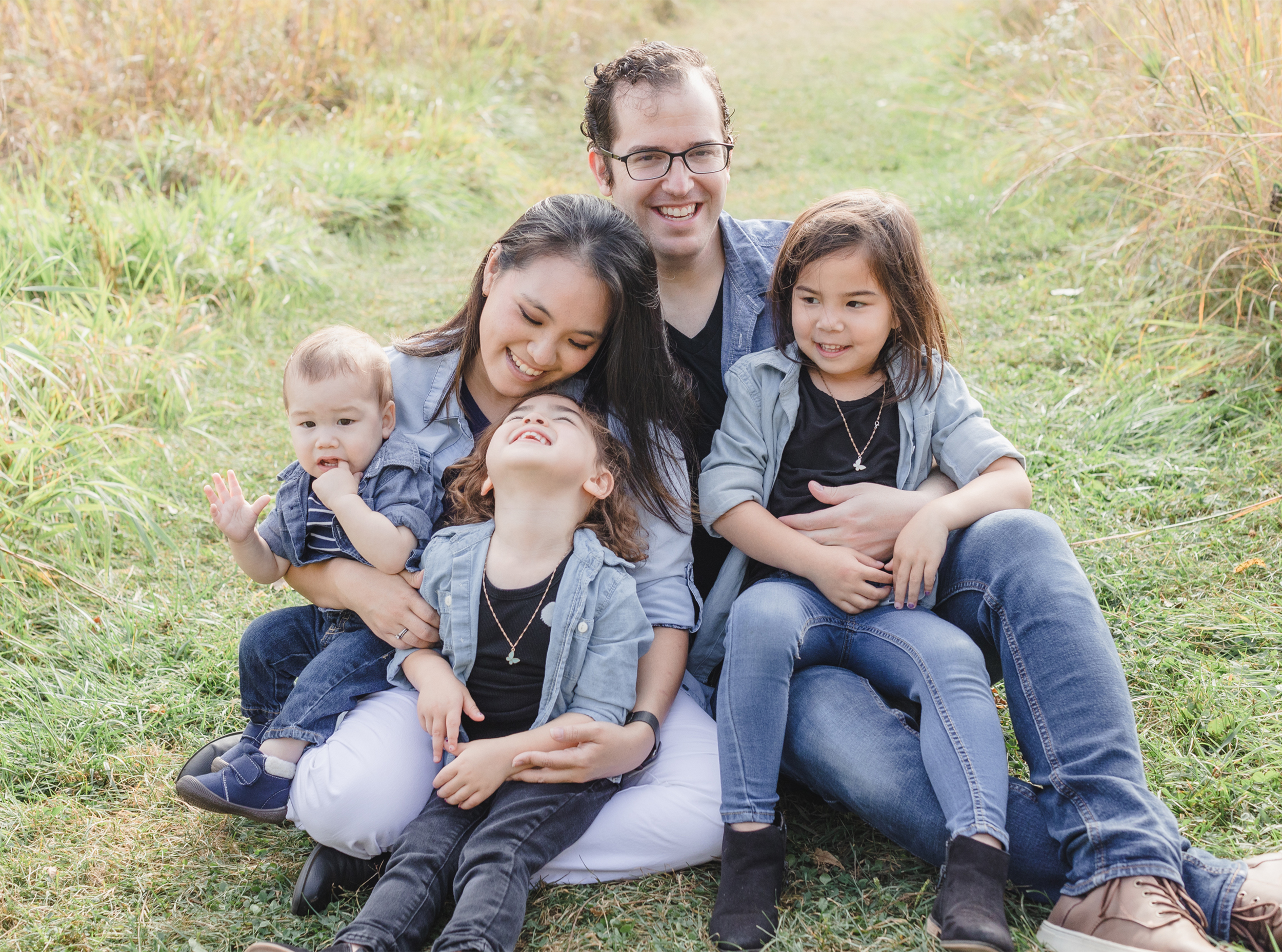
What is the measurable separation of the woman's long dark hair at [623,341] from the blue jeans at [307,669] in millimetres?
580

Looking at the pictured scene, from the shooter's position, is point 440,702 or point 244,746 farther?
point 244,746

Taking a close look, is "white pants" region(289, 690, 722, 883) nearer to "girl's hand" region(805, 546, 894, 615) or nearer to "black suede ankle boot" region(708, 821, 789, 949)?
"black suede ankle boot" region(708, 821, 789, 949)

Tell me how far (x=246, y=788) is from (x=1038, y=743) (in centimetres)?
160

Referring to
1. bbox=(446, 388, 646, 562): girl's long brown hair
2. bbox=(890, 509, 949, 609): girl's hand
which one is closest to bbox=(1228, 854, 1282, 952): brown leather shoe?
bbox=(890, 509, 949, 609): girl's hand

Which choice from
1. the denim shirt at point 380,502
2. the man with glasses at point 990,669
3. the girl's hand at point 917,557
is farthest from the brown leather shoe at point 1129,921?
the denim shirt at point 380,502

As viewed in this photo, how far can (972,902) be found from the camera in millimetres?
1762

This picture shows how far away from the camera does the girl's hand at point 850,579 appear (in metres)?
2.19

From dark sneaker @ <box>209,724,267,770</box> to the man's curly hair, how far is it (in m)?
1.63

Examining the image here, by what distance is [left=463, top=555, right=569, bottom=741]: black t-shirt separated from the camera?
2.16 meters

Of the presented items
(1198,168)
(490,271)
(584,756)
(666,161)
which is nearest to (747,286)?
(666,161)

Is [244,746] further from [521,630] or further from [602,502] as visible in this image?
[602,502]

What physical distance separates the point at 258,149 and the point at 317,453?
5.28 metres

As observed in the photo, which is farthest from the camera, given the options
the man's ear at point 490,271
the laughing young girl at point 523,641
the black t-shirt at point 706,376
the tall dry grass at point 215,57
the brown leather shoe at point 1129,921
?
the tall dry grass at point 215,57

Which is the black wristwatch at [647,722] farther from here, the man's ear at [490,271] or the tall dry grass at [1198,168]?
the tall dry grass at [1198,168]
